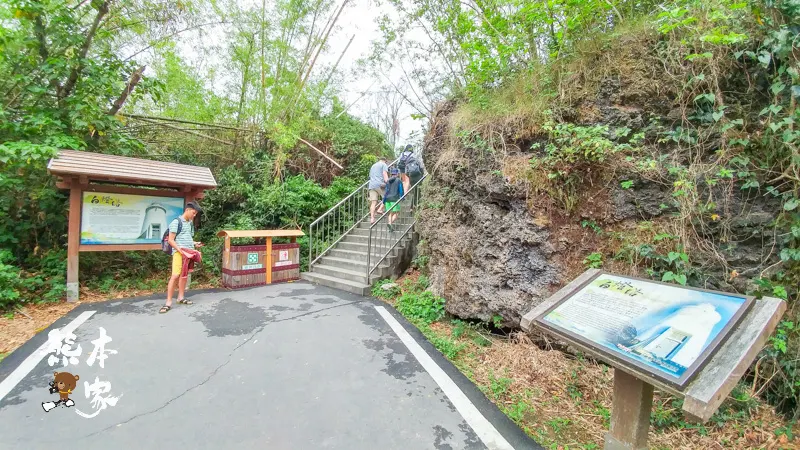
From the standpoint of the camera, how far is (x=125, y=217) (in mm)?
5172

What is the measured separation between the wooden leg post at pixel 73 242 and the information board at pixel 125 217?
0.23ft

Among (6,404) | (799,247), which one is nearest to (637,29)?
(799,247)

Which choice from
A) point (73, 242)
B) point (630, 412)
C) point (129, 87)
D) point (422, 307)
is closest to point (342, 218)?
point (422, 307)

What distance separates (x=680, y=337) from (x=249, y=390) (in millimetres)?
2859

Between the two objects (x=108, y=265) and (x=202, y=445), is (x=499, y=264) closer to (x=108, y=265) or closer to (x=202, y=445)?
A: (x=202, y=445)

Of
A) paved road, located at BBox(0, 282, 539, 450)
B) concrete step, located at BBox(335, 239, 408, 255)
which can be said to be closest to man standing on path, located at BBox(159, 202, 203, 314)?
paved road, located at BBox(0, 282, 539, 450)

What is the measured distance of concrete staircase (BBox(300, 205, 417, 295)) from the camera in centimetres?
596

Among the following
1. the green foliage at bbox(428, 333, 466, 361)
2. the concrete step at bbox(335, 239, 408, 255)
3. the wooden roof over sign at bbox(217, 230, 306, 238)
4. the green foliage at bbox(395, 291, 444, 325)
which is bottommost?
the green foliage at bbox(428, 333, 466, 361)

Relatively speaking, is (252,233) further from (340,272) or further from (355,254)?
(355,254)

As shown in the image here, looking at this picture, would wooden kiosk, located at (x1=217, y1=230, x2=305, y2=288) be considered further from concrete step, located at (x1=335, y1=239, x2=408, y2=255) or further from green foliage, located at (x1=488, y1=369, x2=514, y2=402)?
green foliage, located at (x1=488, y1=369, x2=514, y2=402)

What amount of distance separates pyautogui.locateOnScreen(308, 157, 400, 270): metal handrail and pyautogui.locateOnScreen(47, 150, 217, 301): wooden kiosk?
2.58 meters

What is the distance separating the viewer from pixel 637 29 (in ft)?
10.9

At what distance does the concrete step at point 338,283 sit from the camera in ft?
18.3

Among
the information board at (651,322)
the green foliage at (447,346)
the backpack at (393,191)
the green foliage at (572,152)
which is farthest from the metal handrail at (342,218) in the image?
the information board at (651,322)
